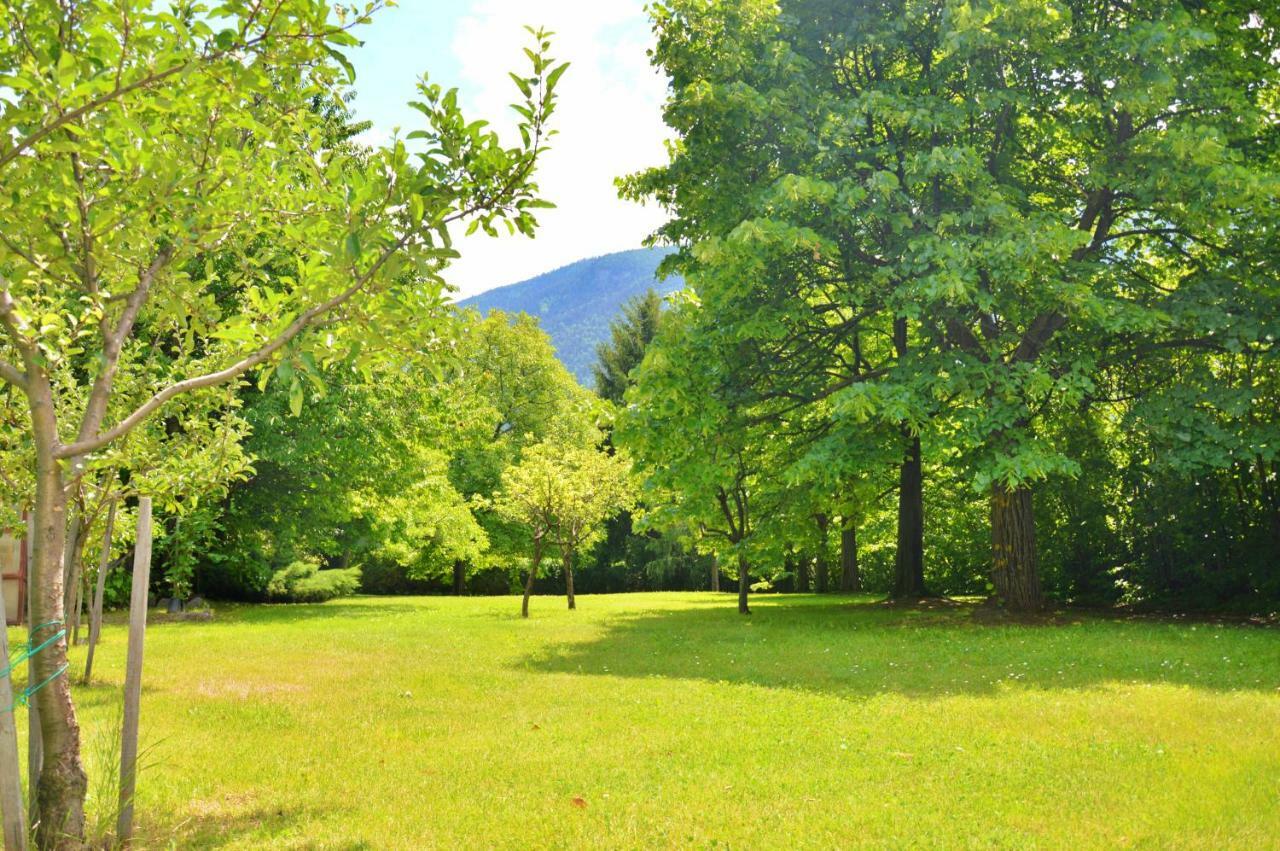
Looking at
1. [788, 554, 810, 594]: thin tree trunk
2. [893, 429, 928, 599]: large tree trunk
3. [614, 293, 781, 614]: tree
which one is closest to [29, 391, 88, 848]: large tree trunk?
[614, 293, 781, 614]: tree

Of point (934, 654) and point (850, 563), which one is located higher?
point (850, 563)

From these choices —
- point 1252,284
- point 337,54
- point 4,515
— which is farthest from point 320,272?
point 1252,284

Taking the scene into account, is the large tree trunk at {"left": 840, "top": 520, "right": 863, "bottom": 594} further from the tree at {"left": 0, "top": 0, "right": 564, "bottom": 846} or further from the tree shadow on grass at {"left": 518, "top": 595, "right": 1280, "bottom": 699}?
the tree at {"left": 0, "top": 0, "right": 564, "bottom": 846}

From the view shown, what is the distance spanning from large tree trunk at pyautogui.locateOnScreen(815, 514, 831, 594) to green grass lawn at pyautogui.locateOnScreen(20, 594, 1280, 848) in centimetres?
987

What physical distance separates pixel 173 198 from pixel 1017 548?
15935 mm

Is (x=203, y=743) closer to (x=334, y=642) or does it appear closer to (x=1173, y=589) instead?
(x=334, y=642)

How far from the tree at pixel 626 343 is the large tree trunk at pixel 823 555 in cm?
1955

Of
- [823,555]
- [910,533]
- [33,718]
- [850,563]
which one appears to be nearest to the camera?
[33,718]

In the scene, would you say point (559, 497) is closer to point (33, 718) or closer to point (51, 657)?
point (33, 718)

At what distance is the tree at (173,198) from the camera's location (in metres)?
4.20

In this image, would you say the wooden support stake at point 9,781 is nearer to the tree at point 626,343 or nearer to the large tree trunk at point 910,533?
the large tree trunk at point 910,533

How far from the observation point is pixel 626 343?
53750 millimetres

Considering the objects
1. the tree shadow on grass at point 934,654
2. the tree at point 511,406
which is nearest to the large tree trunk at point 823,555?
the tree shadow on grass at point 934,654

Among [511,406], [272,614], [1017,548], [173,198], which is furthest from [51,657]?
[511,406]
